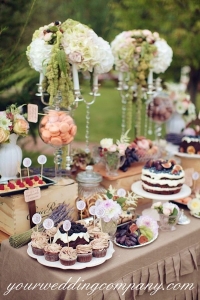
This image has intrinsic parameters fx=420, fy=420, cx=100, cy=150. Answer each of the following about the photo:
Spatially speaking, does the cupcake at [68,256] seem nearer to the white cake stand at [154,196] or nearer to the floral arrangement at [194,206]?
the white cake stand at [154,196]

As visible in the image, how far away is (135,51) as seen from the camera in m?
2.99

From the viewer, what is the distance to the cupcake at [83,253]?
1.88 metres

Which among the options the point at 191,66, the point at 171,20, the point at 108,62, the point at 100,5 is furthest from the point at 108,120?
the point at 108,62

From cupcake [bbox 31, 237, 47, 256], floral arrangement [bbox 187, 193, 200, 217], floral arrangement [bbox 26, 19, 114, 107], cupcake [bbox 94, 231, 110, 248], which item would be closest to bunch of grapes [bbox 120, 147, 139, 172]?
floral arrangement [bbox 187, 193, 200, 217]

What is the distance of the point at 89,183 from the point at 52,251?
71 cm

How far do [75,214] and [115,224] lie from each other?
38 centimetres

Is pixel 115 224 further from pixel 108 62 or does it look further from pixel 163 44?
pixel 163 44

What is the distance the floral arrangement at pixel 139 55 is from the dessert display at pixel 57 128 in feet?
2.85

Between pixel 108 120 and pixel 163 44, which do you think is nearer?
pixel 163 44

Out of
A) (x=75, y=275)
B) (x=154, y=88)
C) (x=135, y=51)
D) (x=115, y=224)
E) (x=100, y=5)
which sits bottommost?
(x=75, y=275)

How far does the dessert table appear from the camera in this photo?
1858 millimetres

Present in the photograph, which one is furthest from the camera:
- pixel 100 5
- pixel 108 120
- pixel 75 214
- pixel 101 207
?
pixel 108 120

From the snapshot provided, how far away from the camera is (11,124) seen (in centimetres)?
230

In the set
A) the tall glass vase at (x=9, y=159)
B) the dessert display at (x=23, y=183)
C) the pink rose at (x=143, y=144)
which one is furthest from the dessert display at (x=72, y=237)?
the pink rose at (x=143, y=144)
